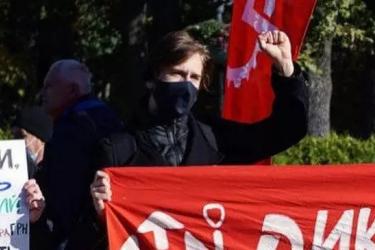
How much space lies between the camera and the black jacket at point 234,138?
14.7 feet

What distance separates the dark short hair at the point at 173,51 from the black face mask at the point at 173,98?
72 mm

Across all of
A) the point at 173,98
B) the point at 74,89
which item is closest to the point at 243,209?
the point at 173,98

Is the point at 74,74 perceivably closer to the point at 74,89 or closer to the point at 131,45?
the point at 74,89

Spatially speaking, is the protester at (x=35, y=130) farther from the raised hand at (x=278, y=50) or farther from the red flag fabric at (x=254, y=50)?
the raised hand at (x=278, y=50)

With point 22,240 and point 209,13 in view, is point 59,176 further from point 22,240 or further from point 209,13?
point 209,13

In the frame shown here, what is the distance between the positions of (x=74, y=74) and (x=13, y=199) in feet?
3.40

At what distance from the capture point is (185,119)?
458cm

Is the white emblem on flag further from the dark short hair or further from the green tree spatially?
the green tree

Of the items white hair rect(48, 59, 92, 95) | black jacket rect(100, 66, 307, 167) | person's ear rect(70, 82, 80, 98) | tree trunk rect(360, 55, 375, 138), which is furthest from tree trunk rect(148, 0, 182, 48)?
black jacket rect(100, 66, 307, 167)

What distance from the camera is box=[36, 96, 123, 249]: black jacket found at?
180 inches

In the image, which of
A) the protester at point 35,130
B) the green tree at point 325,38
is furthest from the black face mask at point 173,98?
the green tree at point 325,38

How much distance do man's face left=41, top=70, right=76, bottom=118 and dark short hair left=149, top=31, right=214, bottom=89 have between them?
3.31 feet

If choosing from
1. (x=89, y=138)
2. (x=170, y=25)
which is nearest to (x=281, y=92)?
(x=89, y=138)

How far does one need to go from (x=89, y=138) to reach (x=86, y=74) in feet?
3.18
